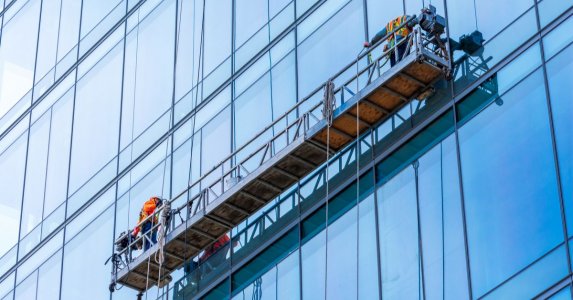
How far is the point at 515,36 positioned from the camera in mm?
27062

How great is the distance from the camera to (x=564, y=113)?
2533 cm

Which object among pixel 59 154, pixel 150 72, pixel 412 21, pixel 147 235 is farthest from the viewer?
pixel 59 154

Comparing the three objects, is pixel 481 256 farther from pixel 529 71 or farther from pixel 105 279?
pixel 105 279

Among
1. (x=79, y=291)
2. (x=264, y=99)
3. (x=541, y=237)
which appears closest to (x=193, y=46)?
(x=264, y=99)

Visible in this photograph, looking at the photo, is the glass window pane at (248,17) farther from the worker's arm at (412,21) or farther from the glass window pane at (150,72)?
the worker's arm at (412,21)

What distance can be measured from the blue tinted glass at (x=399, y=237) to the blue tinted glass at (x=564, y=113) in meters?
3.30

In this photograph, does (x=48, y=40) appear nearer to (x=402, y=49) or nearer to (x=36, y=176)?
(x=36, y=176)

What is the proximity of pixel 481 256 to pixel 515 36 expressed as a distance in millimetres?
4140

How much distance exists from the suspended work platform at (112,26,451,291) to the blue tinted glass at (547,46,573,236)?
2.72 m

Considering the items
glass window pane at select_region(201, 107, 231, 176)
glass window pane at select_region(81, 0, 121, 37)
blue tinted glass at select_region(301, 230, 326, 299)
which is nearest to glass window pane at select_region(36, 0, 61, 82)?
glass window pane at select_region(81, 0, 121, 37)

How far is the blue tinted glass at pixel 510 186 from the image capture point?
82.0 ft

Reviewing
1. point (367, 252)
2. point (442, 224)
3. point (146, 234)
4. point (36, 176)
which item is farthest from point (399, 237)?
point (36, 176)

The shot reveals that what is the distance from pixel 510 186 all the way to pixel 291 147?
5477mm

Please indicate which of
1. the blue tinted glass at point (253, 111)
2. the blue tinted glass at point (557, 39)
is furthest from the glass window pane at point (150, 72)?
the blue tinted glass at point (557, 39)
